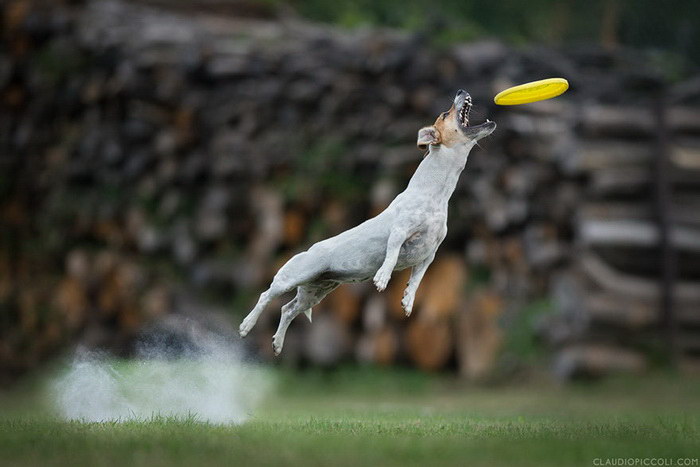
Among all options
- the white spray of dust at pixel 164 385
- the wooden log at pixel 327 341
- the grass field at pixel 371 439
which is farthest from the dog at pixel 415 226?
the wooden log at pixel 327 341

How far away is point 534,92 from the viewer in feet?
17.8

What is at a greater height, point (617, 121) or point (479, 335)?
point (617, 121)

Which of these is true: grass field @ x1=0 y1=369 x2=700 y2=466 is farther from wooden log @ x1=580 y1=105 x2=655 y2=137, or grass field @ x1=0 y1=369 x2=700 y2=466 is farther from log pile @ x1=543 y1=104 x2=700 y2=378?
wooden log @ x1=580 y1=105 x2=655 y2=137

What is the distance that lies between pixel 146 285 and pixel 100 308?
1024 mm

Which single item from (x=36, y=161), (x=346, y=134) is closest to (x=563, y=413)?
(x=346, y=134)

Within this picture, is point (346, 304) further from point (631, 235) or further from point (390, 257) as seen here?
point (390, 257)

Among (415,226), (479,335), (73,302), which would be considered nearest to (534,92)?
(415,226)

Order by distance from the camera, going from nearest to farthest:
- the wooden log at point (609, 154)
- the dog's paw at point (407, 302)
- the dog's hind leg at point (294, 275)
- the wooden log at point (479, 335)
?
1. the dog's paw at point (407, 302)
2. the dog's hind leg at point (294, 275)
3. the wooden log at point (609, 154)
4. the wooden log at point (479, 335)

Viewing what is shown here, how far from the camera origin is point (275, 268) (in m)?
12.5

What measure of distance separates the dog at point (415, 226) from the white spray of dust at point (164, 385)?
45.9 inches

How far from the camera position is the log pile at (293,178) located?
1024 centimetres

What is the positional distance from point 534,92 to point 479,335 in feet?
19.5

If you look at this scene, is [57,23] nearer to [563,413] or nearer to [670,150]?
[670,150]

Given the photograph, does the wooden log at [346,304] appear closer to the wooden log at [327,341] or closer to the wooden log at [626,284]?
the wooden log at [327,341]
